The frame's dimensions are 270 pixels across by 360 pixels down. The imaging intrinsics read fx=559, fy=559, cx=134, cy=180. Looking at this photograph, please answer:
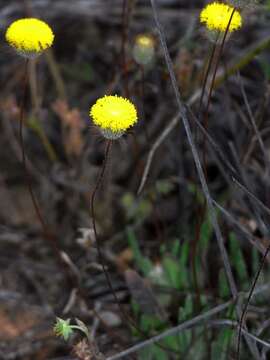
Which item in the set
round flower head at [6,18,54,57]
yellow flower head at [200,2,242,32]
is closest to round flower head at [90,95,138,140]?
round flower head at [6,18,54,57]

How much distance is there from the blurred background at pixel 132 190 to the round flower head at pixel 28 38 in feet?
0.96

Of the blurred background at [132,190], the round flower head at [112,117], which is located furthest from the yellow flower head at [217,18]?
the round flower head at [112,117]

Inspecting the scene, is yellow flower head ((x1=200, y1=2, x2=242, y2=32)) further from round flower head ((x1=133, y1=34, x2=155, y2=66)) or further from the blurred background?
round flower head ((x1=133, y1=34, x2=155, y2=66))

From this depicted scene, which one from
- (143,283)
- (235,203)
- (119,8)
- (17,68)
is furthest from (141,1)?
(143,283)

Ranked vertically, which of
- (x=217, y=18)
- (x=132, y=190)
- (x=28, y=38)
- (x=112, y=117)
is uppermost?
(x=217, y=18)

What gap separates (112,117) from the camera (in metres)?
1.24

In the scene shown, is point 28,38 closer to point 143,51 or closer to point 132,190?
point 143,51

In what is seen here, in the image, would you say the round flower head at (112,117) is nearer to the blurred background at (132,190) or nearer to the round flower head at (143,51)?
the blurred background at (132,190)

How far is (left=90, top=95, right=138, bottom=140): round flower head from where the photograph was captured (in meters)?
1.24

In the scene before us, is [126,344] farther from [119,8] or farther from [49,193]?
[119,8]

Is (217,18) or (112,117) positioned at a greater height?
(217,18)

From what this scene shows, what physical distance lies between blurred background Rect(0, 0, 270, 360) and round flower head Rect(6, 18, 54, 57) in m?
0.29

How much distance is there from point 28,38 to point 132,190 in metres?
1.27

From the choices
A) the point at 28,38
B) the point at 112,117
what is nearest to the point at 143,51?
the point at 28,38
